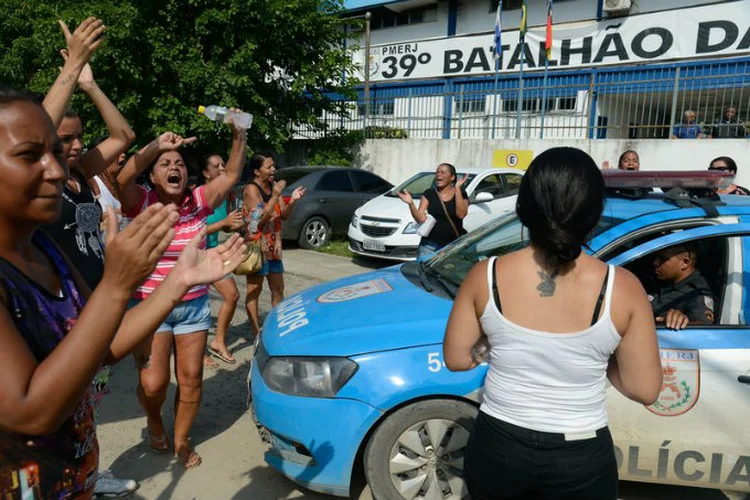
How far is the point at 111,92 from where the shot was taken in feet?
35.7

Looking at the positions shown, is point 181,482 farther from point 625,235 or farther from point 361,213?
point 361,213

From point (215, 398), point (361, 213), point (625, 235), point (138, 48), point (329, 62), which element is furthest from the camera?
point (329, 62)

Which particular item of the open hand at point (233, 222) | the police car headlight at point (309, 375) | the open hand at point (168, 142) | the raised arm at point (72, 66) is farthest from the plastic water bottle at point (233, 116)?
the police car headlight at point (309, 375)

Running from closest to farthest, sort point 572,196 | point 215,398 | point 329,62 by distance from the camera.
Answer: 1. point 572,196
2. point 215,398
3. point 329,62

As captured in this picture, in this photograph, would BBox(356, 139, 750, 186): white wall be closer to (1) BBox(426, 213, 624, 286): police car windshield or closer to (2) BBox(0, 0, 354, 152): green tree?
(2) BBox(0, 0, 354, 152): green tree

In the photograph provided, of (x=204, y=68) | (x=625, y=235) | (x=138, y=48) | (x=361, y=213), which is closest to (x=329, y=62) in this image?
(x=204, y=68)

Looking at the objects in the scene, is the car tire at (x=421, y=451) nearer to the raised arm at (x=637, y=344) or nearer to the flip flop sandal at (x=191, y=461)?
the raised arm at (x=637, y=344)

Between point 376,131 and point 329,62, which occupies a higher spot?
point 329,62

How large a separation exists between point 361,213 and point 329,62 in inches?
204

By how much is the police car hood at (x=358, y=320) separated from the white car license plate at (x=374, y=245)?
5.17 m

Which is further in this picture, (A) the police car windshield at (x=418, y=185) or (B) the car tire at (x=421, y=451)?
(A) the police car windshield at (x=418, y=185)

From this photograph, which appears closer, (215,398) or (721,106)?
(215,398)

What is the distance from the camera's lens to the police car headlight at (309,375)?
2654 mm

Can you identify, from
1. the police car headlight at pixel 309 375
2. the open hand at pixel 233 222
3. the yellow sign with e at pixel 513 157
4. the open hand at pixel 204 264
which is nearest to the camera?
the open hand at pixel 204 264
